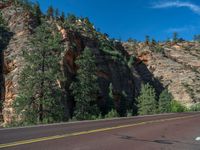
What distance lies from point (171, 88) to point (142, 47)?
2013 cm

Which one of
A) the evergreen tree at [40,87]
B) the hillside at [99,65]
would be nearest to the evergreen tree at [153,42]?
the hillside at [99,65]

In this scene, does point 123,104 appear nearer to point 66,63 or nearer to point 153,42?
point 66,63

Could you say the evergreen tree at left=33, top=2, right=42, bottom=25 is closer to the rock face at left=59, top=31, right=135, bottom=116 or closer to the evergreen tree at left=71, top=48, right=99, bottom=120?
the rock face at left=59, top=31, right=135, bottom=116

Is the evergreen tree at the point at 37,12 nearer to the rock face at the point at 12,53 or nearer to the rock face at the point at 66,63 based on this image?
the rock face at the point at 66,63

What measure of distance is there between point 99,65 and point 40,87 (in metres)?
29.3

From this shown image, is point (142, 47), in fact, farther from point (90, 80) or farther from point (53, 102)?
point (53, 102)

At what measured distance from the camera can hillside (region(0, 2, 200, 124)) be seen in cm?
4519

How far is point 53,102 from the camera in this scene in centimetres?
3228

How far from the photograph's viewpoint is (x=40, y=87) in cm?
3259

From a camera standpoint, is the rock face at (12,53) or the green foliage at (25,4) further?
the green foliage at (25,4)

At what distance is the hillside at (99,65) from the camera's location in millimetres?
45188

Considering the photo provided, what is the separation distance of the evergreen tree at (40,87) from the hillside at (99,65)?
90.0 inches

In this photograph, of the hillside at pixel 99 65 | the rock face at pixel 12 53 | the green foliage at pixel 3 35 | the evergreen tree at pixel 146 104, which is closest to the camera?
the rock face at pixel 12 53

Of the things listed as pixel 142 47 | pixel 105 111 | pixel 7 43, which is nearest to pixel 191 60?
pixel 142 47
